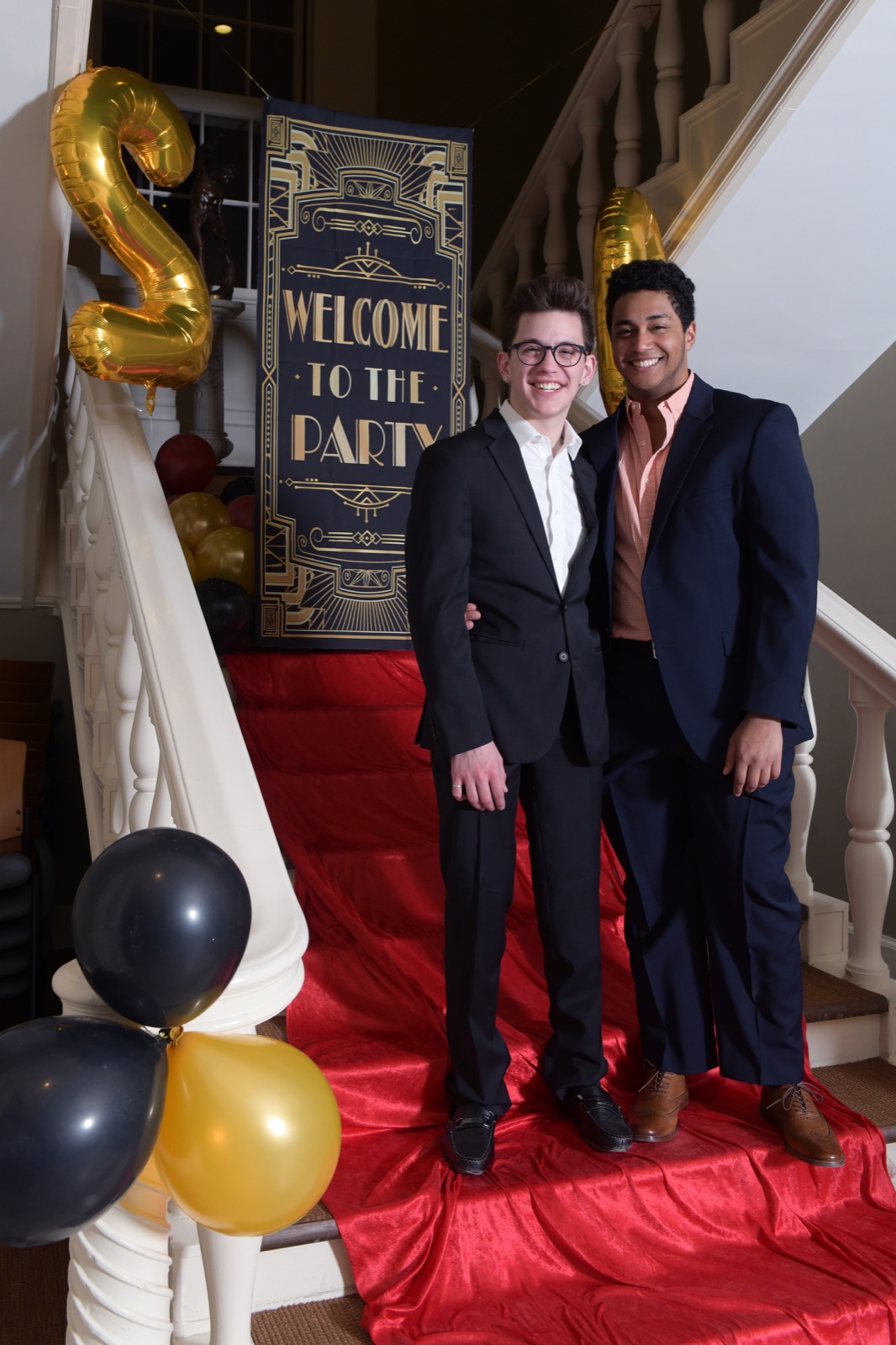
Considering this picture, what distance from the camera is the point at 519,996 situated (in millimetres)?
2201

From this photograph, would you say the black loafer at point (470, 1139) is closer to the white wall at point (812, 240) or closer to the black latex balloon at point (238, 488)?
the black latex balloon at point (238, 488)

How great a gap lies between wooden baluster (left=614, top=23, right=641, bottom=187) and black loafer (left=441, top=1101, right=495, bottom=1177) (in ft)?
9.46

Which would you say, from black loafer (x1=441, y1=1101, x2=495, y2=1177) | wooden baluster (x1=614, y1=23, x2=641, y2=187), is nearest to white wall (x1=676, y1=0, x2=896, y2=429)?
wooden baluster (x1=614, y1=23, x2=641, y2=187)

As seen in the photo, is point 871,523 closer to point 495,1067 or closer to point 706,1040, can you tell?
point 706,1040

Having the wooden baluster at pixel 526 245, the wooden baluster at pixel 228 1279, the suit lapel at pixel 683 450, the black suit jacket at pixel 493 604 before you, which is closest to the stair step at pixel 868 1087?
the black suit jacket at pixel 493 604

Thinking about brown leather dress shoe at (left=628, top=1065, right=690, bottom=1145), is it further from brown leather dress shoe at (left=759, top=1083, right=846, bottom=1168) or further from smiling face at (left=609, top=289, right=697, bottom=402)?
smiling face at (left=609, top=289, right=697, bottom=402)

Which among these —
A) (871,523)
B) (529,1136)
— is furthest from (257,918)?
(871,523)

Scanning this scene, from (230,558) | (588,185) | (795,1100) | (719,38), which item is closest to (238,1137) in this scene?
(795,1100)

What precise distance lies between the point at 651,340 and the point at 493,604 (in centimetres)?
51

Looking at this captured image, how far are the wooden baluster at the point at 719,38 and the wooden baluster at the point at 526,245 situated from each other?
1148 millimetres

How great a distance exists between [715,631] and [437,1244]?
1006mm

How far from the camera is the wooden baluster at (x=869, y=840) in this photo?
2.42 meters

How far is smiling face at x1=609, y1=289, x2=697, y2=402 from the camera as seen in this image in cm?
187

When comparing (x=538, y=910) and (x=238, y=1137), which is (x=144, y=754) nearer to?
(x=538, y=910)
